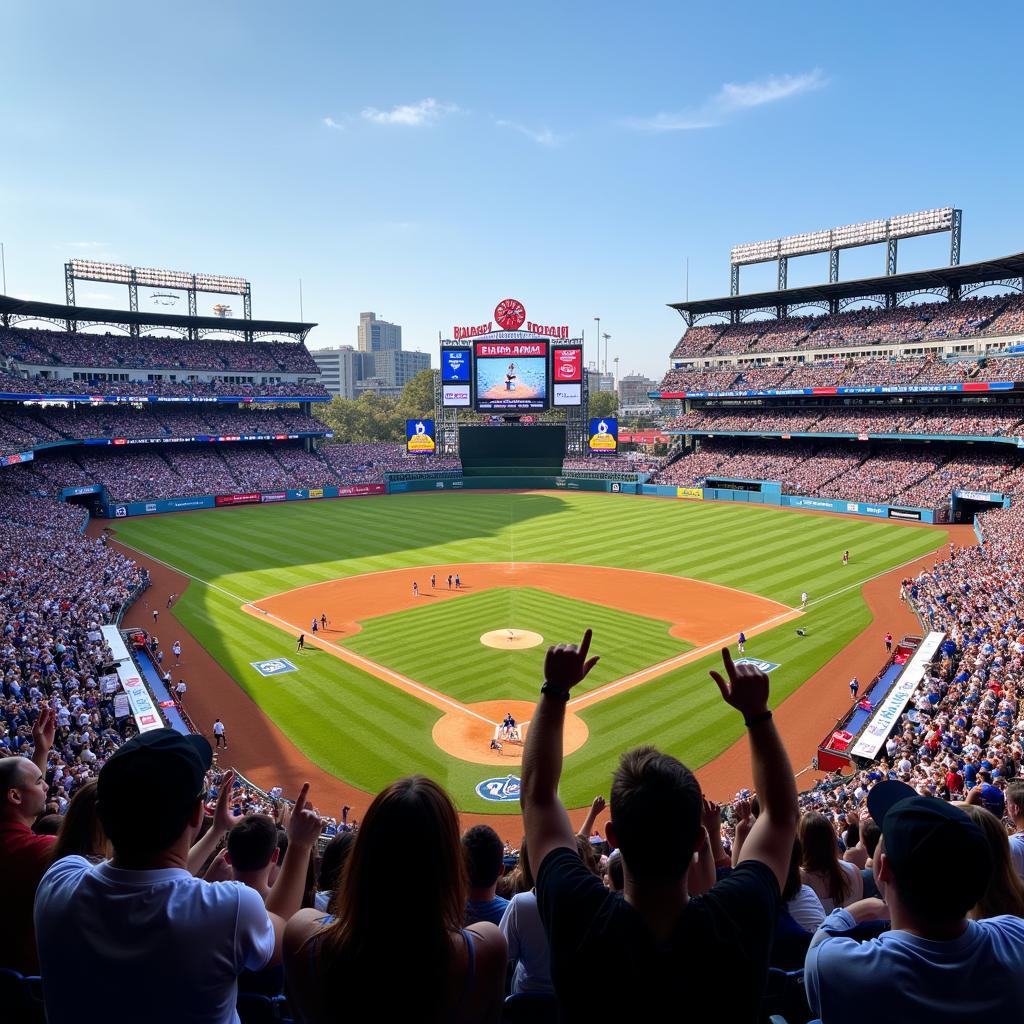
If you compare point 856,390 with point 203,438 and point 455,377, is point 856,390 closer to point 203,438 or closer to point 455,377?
point 455,377

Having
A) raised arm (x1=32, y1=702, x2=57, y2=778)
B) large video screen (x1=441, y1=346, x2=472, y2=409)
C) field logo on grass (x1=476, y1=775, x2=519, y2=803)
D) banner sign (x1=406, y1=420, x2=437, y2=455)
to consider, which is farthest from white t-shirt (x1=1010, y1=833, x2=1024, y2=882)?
banner sign (x1=406, y1=420, x2=437, y2=455)

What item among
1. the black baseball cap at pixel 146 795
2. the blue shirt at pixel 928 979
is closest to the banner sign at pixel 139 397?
the black baseball cap at pixel 146 795

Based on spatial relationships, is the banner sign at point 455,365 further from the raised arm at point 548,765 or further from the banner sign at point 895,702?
the raised arm at point 548,765

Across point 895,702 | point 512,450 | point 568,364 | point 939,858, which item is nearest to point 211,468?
point 512,450

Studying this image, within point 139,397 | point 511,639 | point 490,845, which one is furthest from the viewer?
point 139,397

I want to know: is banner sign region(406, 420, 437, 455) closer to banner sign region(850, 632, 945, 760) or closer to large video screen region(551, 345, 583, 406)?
large video screen region(551, 345, 583, 406)

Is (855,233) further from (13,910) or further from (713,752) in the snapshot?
(13,910)

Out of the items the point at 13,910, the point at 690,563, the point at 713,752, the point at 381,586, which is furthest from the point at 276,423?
the point at 13,910
